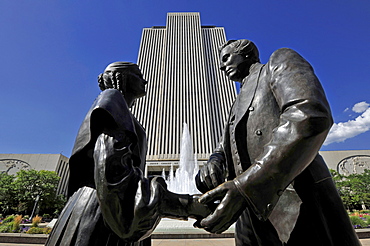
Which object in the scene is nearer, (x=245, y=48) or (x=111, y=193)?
(x=111, y=193)

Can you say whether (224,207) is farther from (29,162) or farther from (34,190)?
(29,162)

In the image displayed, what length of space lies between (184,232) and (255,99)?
5.79 meters

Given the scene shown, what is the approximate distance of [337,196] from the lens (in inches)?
49.7

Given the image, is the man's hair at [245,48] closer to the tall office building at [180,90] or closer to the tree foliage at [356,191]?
the tree foliage at [356,191]

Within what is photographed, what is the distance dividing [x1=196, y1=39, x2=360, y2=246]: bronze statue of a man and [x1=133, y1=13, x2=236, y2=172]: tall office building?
1565 inches

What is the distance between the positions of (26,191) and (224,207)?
35790mm

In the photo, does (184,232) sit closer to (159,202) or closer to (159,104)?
(159,202)

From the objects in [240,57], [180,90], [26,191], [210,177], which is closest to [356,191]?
[240,57]

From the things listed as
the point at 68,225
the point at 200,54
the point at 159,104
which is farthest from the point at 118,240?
the point at 200,54

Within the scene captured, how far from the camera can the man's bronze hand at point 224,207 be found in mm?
907

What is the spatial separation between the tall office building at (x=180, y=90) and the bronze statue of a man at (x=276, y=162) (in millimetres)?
39757

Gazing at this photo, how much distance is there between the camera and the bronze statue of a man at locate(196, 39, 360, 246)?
0.94 meters

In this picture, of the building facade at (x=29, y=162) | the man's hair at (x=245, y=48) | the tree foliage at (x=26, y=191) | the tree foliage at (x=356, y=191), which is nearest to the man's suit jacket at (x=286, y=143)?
the man's hair at (x=245, y=48)

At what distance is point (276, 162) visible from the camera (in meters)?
0.95
